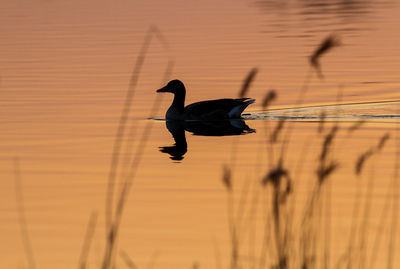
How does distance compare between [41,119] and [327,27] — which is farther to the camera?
[327,27]

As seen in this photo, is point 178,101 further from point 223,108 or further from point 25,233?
point 25,233

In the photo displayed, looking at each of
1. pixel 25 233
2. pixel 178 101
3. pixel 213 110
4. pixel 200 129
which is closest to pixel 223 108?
pixel 213 110

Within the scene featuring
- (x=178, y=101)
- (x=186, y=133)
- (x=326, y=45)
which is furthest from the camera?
(x=178, y=101)

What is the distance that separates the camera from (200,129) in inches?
720

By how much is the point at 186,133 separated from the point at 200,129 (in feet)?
1.97

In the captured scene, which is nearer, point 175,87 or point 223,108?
point 223,108

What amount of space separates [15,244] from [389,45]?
21.0 meters

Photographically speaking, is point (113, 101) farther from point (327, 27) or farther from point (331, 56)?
point (327, 27)

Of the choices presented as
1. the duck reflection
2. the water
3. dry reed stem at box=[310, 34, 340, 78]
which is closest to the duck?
the duck reflection

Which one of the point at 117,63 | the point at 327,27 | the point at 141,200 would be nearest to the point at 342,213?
the point at 141,200

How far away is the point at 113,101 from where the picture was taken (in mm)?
19953

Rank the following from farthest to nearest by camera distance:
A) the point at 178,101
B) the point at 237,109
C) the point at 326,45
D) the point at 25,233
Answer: the point at 178,101, the point at 237,109, the point at 25,233, the point at 326,45

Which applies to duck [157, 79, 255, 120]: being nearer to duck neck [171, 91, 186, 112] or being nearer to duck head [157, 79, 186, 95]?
duck neck [171, 91, 186, 112]

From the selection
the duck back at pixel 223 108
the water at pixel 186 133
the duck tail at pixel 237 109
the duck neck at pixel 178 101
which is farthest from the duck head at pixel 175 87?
the duck tail at pixel 237 109
